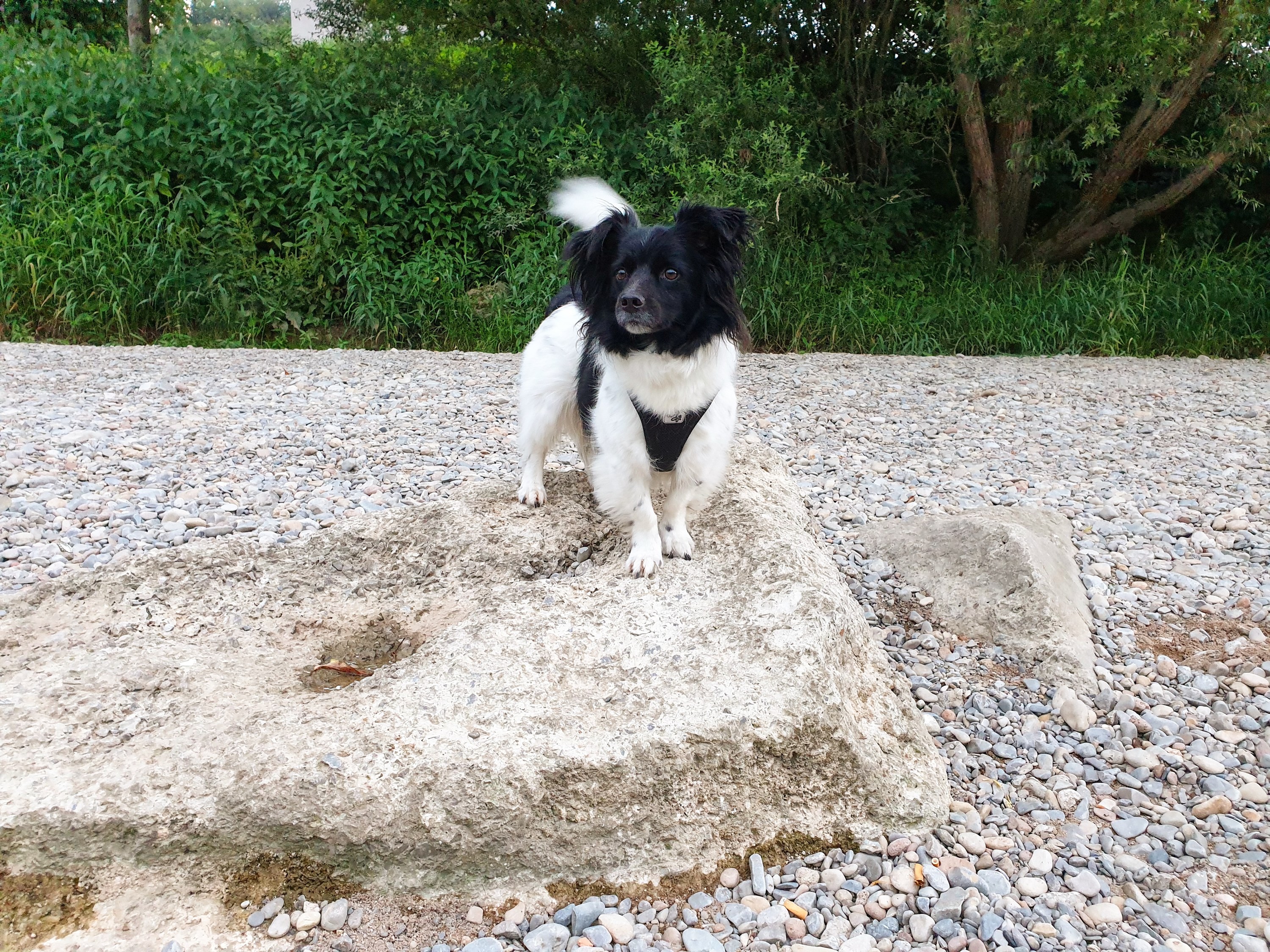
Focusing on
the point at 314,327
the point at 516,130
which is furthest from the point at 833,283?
the point at 314,327

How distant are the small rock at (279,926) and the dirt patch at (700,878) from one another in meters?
0.56

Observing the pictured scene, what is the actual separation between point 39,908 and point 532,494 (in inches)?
75.1

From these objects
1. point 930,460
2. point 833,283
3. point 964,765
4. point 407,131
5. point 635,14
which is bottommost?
point 964,765

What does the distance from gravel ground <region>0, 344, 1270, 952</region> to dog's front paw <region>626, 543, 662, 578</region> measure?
0.91 meters

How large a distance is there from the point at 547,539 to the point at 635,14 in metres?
Answer: 7.46

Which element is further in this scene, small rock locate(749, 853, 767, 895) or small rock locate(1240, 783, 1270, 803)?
small rock locate(1240, 783, 1270, 803)

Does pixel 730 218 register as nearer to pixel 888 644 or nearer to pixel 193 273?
pixel 888 644

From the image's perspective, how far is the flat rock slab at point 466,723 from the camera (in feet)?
6.92

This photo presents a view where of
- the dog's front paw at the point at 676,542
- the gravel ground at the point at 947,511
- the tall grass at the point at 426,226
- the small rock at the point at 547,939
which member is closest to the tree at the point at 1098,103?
the tall grass at the point at 426,226

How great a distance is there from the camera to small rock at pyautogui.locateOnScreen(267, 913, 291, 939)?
6.56ft

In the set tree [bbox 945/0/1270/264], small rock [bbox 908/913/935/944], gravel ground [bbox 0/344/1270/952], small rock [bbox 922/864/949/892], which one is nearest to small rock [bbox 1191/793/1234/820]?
gravel ground [bbox 0/344/1270/952]

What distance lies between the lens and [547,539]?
10.6ft

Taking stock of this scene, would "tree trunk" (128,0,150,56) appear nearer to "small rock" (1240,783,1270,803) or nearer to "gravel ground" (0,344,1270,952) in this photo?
"gravel ground" (0,344,1270,952)

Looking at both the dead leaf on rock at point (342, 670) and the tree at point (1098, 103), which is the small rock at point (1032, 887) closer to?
the dead leaf on rock at point (342, 670)
